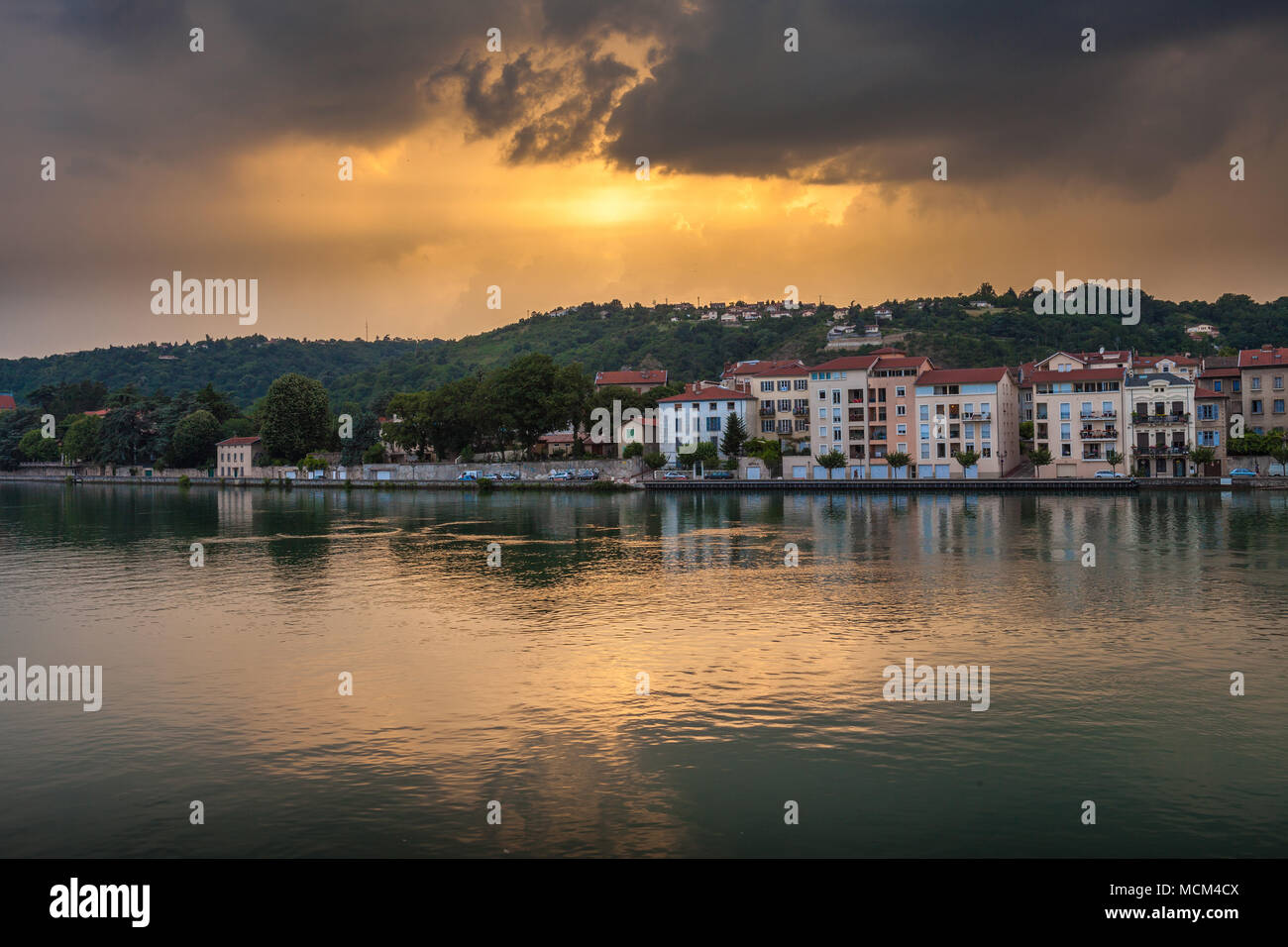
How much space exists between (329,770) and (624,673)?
7.74 meters

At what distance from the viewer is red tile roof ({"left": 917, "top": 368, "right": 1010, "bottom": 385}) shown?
92.0 meters

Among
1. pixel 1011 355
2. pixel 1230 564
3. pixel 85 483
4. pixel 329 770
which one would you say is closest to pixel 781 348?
pixel 1011 355

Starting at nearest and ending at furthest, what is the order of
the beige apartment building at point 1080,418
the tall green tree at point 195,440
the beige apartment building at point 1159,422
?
the beige apartment building at point 1159,422
the beige apartment building at point 1080,418
the tall green tree at point 195,440

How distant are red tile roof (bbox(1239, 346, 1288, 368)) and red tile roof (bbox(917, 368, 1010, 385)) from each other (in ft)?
47.0

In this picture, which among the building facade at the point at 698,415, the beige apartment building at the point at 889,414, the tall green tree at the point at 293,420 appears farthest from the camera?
the tall green tree at the point at 293,420

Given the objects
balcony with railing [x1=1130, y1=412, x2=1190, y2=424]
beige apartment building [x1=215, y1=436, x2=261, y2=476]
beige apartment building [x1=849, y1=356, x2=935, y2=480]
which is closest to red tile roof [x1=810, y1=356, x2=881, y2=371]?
beige apartment building [x1=849, y1=356, x2=935, y2=480]

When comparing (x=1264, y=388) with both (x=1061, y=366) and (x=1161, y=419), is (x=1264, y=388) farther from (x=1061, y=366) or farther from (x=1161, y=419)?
(x=1061, y=366)

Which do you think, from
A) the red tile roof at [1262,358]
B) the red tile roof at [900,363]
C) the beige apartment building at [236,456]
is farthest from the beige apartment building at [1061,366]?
the beige apartment building at [236,456]

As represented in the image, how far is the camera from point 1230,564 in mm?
37844

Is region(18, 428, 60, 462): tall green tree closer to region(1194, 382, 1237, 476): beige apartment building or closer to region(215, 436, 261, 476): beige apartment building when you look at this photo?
region(215, 436, 261, 476): beige apartment building

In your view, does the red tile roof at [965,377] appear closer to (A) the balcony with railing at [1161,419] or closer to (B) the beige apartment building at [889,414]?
(B) the beige apartment building at [889,414]

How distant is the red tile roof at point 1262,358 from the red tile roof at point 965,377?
565 inches

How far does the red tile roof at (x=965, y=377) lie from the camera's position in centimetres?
9200

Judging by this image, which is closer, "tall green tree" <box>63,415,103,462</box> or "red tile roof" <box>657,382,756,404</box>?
"red tile roof" <box>657,382,756,404</box>
